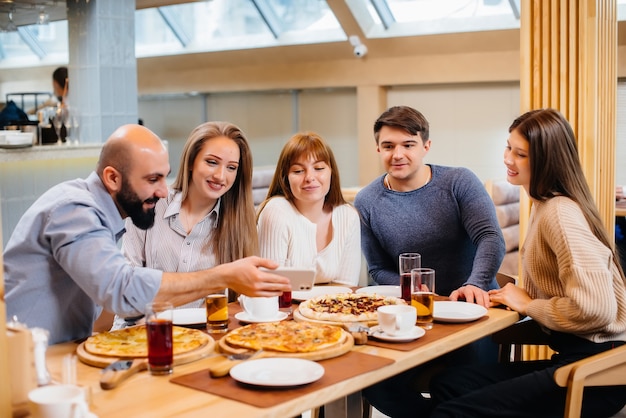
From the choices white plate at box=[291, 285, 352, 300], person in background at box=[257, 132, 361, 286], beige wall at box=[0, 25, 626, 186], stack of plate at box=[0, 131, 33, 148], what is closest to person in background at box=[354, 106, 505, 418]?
person in background at box=[257, 132, 361, 286]

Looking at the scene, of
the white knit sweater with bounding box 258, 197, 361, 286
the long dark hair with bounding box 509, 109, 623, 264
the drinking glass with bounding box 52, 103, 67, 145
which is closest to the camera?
the long dark hair with bounding box 509, 109, 623, 264

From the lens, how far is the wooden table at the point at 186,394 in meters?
1.74

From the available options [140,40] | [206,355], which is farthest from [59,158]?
[140,40]

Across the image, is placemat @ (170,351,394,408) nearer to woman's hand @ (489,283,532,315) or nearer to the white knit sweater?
woman's hand @ (489,283,532,315)

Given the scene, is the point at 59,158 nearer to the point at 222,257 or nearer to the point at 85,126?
the point at 85,126

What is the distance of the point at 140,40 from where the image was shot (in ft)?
37.8

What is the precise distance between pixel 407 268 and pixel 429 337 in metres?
0.46

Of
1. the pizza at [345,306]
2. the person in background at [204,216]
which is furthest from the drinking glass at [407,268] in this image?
the person in background at [204,216]

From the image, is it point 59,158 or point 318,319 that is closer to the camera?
point 318,319

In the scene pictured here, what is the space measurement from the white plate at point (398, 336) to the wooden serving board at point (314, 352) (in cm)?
10

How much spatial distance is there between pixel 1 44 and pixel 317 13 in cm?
632

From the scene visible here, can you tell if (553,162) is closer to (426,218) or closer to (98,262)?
(426,218)

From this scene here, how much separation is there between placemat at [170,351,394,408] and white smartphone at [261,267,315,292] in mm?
312

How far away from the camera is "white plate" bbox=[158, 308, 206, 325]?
8.25 feet
